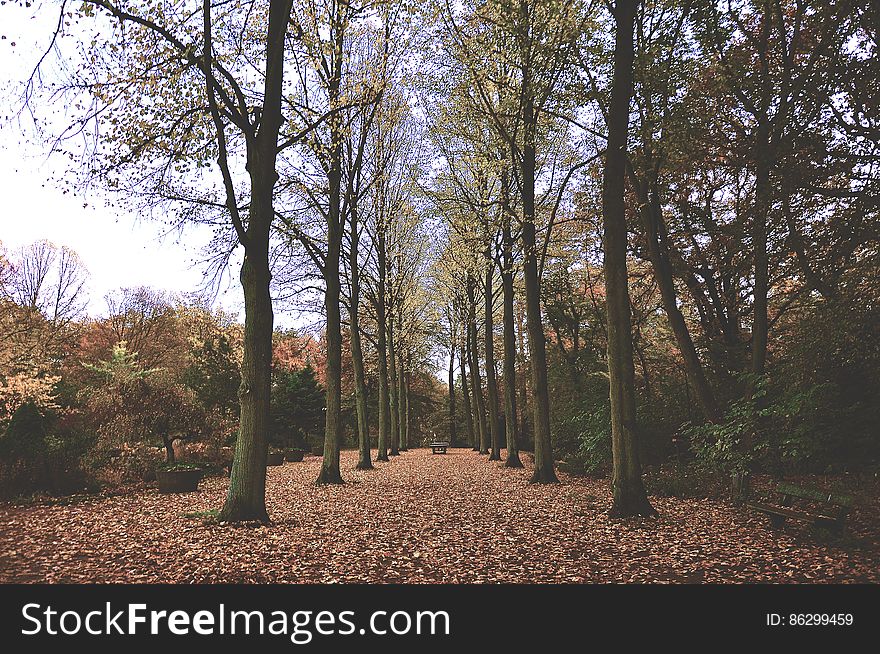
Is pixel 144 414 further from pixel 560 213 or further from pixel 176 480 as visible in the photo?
pixel 560 213

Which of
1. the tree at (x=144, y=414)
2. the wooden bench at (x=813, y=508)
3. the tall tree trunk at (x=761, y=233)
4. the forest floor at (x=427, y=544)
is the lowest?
the forest floor at (x=427, y=544)

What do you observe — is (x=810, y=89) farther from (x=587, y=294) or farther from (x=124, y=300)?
(x=124, y=300)

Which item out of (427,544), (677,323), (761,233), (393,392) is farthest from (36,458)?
(393,392)

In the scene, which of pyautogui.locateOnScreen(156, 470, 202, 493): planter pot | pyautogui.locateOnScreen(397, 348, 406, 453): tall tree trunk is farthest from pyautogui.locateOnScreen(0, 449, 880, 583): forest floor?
pyautogui.locateOnScreen(397, 348, 406, 453): tall tree trunk

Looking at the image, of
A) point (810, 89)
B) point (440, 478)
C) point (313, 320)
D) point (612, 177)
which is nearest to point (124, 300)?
point (313, 320)

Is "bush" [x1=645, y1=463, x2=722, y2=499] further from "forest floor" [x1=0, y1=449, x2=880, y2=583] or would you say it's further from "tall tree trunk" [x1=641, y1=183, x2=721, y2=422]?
"tall tree trunk" [x1=641, y1=183, x2=721, y2=422]

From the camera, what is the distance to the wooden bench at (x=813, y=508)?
6320 mm

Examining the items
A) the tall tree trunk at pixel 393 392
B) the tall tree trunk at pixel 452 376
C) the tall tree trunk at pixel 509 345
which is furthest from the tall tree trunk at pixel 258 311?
the tall tree trunk at pixel 452 376

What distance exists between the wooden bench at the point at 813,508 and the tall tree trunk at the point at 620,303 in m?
1.74

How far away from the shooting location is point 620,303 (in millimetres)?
9078

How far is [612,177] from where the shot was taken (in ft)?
30.1

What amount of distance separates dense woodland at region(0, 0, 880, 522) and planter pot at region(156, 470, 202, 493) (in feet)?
4.73

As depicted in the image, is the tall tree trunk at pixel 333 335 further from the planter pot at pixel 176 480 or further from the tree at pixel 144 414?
the tree at pixel 144 414

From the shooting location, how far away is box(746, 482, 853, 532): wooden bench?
6320 mm
